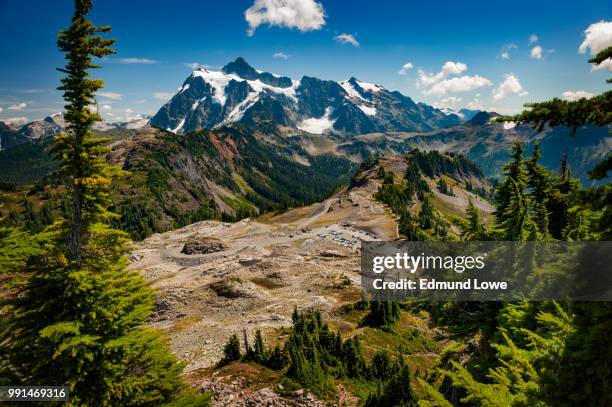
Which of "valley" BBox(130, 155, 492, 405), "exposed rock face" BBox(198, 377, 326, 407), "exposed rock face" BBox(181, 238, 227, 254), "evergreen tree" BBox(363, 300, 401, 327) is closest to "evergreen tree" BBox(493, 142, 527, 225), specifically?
"valley" BBox(130, 155, 492, 405)

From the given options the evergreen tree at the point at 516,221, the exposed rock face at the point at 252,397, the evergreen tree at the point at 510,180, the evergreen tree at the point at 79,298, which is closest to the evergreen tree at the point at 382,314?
the exposed rock face at the point at 252,397

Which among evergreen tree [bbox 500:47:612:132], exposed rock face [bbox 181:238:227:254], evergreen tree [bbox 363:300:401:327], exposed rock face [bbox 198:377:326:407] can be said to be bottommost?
evergreen tree [bbox 363:300:401:327]

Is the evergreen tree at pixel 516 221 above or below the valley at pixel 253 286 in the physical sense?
above

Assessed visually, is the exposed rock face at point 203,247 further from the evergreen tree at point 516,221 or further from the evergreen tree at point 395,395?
the evergreen tree at point 516,221

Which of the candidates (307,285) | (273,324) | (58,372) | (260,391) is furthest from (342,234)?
(58,372)

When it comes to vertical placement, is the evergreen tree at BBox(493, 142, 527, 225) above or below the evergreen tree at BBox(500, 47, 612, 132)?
below

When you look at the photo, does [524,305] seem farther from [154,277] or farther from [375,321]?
[154,277]

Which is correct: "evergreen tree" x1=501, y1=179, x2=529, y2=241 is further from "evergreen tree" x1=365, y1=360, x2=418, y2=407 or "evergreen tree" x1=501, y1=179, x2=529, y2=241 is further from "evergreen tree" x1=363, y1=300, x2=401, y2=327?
"evergreen tree" x1=363, y1=300, x2=401, y2=327
